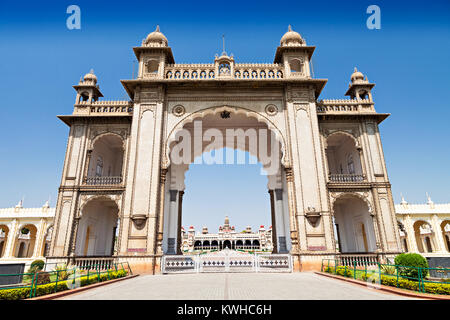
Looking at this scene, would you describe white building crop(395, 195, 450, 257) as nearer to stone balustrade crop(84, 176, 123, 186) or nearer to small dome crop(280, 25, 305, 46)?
small dome crop(280, 25, 305, 46)

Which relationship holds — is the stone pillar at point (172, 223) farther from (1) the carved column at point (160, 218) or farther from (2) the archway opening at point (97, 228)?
(2) the archway opening at point (97, 228)

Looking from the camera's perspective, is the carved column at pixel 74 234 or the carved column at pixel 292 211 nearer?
the carved column at pixel 292 211

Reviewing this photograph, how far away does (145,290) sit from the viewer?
29.9 ft

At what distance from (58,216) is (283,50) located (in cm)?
1796

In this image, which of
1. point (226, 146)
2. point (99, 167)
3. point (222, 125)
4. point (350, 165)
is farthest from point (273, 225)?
point (99, 167)

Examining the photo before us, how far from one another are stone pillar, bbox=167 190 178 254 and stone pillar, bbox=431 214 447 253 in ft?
102

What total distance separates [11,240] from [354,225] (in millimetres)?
35654

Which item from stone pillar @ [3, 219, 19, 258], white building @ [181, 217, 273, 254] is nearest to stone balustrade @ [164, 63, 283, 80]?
stone pillar @ [3, 219, 19, 258]

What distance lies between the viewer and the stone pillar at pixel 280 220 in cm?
1934

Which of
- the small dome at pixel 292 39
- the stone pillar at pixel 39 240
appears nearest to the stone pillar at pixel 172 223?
the small dome at pixel 292 39

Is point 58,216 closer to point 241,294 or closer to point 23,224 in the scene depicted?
point 241,294

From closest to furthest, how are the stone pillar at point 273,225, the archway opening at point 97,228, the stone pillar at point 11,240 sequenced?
the archway opening at point 97,228 → the stone pillar at point 273,225 → the stone pillar at point 11,240

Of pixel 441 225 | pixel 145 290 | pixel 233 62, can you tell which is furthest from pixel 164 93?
pixel 441 225

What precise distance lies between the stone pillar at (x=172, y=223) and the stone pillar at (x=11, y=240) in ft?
76.3
